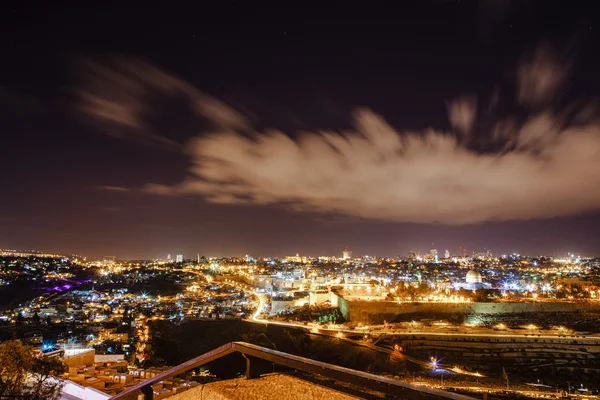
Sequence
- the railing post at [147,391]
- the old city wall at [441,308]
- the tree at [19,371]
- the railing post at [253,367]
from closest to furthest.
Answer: the railing post at [253,367] < the railing post at [147,391] < the tree at [19,371] < the old city wall at [441,308]

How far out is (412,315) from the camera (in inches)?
1422

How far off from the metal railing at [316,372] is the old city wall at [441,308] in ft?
112

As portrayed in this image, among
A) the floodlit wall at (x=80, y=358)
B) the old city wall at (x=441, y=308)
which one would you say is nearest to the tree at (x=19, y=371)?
the floodlit wall at (x=80, y=358)

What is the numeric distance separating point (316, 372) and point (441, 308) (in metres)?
38.1

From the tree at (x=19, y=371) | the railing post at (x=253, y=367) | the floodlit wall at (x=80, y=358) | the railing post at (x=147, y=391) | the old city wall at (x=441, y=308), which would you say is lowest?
the old city wall at (x=441, y=308)

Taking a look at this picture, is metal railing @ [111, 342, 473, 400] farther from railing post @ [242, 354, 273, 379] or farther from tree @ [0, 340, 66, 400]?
tree @ [0, 340, 66, 400]

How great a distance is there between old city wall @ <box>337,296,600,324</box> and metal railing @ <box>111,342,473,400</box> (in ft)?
112

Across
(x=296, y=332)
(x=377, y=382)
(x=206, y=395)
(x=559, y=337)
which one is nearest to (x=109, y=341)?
(x=296, y=332)

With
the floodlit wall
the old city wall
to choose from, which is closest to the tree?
the floodlit wall

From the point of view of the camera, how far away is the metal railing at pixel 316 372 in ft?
7.13

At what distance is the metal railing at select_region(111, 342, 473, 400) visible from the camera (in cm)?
217

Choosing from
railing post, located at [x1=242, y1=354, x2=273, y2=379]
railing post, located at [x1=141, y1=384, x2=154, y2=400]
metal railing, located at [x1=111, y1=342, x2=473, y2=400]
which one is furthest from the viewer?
railing post, located at [x1=141, y1=384, x2=154, y2=400]

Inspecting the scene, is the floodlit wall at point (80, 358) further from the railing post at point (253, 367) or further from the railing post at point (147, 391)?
the railing post at point (253, 367)

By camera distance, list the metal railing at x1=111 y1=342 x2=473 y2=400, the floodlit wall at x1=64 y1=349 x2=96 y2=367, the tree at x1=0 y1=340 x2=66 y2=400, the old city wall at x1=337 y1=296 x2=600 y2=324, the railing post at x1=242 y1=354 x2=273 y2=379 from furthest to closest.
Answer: the old city wall at x1=337 y1=296 x2=600 y2=324 → the floodlit wall at x1=64 y1=349 x2=96 y2=367 → the tree at x1=0 y1=340 x2=66 y2=400 → the railing post at x1=242 y1=354 x2=273 y2=379 → the metal railing at x1=111 y1=342 x2=473 y2=400
